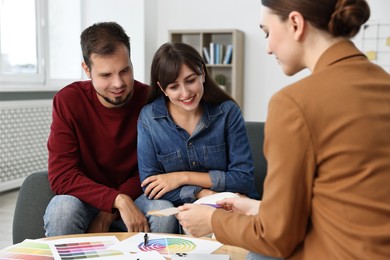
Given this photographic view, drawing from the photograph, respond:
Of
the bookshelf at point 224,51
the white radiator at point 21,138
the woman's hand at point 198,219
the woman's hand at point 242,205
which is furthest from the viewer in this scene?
the bookshelf at point 224,51

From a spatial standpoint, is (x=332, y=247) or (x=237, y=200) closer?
(x=332, y=247)

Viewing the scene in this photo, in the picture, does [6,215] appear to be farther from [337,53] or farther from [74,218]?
[337,53]

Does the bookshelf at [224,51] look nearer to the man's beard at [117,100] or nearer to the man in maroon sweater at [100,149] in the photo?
the man in maroon sweater at [100,149]

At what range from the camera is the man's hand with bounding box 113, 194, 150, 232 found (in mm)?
1594

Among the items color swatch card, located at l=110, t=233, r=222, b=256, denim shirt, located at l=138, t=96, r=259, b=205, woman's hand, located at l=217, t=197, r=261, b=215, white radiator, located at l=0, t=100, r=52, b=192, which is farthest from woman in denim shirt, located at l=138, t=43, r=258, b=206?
white radiator, located at l=0, t=100, r=52, b=192

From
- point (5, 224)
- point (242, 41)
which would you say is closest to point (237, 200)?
point (5, 224)

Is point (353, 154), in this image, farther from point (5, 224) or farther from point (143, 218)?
point (5, 224)

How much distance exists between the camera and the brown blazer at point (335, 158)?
78 centimetres

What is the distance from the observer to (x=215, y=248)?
4.28 feet

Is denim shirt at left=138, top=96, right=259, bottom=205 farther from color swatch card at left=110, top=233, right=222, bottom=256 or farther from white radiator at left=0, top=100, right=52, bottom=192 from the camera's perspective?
white radiator at left=0, top=100, right=52, bottom=192

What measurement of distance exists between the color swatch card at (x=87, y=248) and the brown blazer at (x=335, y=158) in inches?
22.5

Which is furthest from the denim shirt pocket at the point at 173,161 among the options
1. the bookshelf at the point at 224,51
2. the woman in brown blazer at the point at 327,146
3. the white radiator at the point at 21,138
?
the bookshelf at the point at 224,51

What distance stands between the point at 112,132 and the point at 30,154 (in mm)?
2707

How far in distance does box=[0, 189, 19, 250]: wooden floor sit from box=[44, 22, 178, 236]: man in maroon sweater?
1180 millimetres
